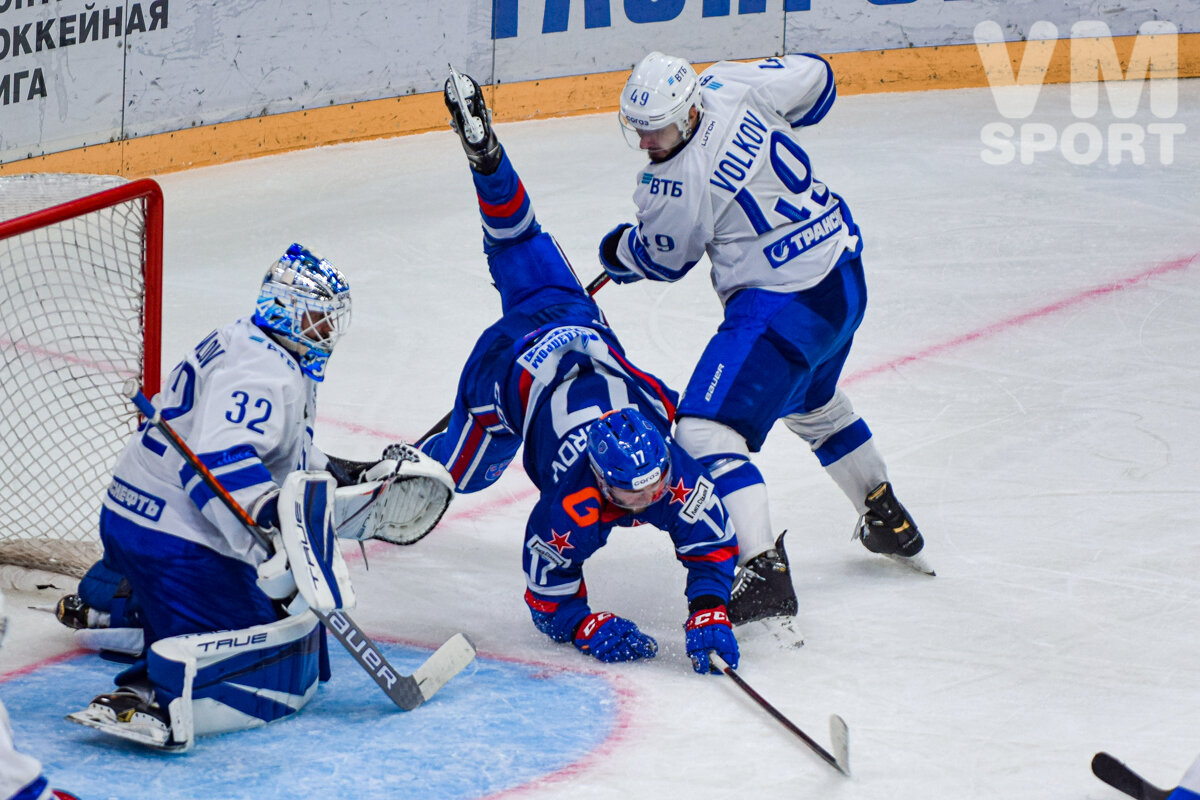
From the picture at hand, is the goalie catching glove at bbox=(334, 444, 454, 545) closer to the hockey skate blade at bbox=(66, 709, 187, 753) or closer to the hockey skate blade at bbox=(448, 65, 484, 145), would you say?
the hockey skate blade at bbox=(66, 709, 187, 753)

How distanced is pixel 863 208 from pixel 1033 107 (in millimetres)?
1790

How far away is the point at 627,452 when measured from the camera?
3172 mm

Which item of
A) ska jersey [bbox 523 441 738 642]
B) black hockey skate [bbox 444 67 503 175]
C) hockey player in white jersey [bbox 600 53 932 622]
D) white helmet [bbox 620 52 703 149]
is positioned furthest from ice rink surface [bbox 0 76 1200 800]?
white helmet [bbox 620 52 703 149]

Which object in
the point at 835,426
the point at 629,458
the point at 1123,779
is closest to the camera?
the point at 1123,779

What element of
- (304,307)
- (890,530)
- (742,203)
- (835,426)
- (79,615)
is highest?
(742,203)

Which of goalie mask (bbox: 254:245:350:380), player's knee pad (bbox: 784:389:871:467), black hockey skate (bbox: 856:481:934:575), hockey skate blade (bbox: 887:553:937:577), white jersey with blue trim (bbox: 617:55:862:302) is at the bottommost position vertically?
hockey skate blade (bbox: 887:553:937:577)

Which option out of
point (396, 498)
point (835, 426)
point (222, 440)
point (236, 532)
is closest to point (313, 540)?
point (236, 532)

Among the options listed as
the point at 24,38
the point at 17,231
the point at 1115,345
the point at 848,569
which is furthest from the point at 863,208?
the point at 17,231

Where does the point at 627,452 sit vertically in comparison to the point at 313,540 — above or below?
above

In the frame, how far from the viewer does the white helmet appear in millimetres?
3580

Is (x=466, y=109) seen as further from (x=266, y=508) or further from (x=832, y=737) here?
(x=832, y=737)

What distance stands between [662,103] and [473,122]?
0.56 m

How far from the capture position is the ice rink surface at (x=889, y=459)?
118 inches

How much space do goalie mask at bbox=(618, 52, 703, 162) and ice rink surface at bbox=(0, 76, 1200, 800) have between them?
3.69 feet
